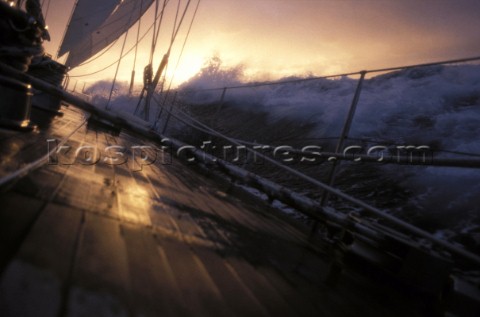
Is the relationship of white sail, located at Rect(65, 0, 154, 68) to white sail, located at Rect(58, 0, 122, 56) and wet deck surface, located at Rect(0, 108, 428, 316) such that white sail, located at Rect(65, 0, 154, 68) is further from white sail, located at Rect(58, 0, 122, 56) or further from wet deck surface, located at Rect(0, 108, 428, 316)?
wet deck surface, located at Rect(0, 108, 428, 316)

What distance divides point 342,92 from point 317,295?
51.5 feet

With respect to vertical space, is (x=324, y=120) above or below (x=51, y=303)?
above

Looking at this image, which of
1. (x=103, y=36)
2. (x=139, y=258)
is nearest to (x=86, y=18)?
(x=103, y=36)

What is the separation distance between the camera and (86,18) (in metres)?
18.9

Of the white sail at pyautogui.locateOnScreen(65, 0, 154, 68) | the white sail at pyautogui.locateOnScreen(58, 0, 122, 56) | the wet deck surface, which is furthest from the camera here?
the white sail at pyautogui.locateOnScreen(65, 0, 154, 68)

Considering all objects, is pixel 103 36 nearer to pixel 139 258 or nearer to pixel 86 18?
pixel 86 18

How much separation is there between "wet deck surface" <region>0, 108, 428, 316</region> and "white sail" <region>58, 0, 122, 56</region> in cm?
2009

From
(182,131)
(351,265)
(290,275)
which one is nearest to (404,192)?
(351,265)

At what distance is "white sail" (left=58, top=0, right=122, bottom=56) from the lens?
18.4m

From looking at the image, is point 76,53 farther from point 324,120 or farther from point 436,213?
point 436,213

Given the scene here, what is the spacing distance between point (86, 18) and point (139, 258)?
22.2m

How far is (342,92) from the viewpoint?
15.5 metres

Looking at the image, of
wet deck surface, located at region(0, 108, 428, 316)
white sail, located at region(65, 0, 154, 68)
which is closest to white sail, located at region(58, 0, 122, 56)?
white sail, located at region(65, 0, 154, 68)

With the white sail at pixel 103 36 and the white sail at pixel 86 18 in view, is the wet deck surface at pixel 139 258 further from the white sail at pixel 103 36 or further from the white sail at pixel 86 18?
the white sail at pixel 86 18
